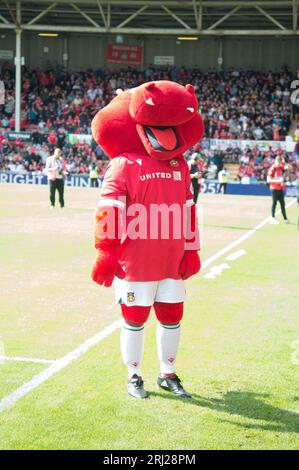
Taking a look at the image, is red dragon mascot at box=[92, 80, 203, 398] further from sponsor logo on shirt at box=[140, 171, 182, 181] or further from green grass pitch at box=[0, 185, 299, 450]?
green grass pitch at box=[0, 185, 299, 450]

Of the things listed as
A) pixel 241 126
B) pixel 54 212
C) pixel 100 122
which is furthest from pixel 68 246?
pixel 241 126

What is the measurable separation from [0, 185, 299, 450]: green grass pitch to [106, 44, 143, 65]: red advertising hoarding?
1172 inches

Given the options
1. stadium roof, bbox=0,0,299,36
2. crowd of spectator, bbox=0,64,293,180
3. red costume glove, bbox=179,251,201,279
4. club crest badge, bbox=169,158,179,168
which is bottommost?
red costume glove, bbox=179,251,201,279

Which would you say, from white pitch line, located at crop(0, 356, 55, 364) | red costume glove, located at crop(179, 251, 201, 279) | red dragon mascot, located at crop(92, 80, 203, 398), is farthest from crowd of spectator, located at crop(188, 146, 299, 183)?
red dragon mascot, located at crop(92, 80, 203, 398)

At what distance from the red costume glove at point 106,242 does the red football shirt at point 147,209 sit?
0.25 feet

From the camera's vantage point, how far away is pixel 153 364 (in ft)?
17.4

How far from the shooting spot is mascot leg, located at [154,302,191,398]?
4664mm

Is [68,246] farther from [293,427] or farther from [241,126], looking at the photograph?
[241,126]

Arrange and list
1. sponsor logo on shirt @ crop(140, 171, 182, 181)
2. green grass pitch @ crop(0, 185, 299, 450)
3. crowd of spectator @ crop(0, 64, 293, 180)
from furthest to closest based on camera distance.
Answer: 1. crowd of spectator @ crop(0, 64, 293, 180)
2. sponsor logo on shirt @ crop(140, 171, 182, 181)
3. green grass pitch @ crop(0, 185, 299, 450)

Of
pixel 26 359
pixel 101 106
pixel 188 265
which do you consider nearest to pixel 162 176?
pixel 188 265

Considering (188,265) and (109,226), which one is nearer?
(109,226)

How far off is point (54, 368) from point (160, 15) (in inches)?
1288

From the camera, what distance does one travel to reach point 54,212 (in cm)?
1745

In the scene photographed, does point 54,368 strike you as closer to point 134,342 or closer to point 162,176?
point 134,342
